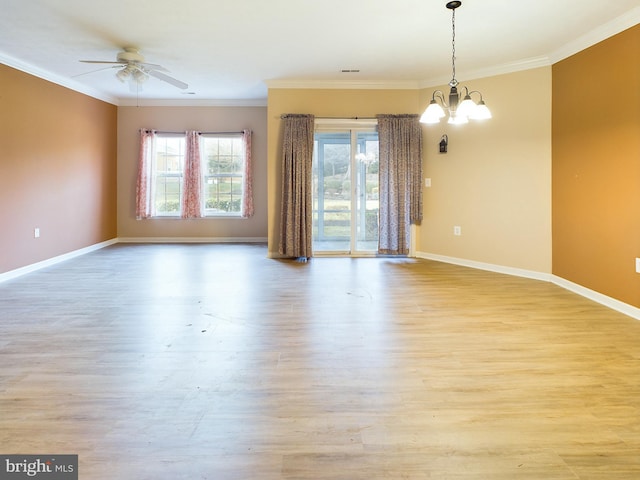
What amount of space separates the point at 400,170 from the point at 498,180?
4.75ft

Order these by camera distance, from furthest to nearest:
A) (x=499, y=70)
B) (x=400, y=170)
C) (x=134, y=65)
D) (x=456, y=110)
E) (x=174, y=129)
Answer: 1. (x=174, y=129)
2. (x=400, y=170)
3. (x=499, y=70)
4. (x=134, y=65)
5. (x=456, y=110)

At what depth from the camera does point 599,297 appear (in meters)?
4.02

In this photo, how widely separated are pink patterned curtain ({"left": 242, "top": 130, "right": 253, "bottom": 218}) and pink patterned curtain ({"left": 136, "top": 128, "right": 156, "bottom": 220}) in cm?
184

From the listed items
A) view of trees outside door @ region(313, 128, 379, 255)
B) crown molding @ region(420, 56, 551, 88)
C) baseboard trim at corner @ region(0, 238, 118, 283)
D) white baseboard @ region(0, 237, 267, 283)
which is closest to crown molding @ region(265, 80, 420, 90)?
crown molding @ region(420, 56, 551, 88)

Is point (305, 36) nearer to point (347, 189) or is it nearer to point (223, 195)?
point (347, 189)

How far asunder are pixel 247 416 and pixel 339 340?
113cm

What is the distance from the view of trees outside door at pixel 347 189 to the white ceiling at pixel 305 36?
0.93m

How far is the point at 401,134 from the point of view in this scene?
20.2 ft

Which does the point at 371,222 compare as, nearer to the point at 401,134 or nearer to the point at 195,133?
the point at 401,134

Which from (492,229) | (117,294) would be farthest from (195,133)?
(492,229)

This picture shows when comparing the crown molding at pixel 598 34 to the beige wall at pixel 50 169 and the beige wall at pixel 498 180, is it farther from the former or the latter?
the beige wall at pixel 50 169

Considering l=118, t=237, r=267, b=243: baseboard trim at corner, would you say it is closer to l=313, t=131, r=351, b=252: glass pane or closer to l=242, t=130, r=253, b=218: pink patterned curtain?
l=242, t=130, r=253, b=218: pink patterned curtain

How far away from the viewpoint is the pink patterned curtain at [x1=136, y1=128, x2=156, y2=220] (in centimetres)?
775

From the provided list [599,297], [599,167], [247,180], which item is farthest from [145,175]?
[599,297]
